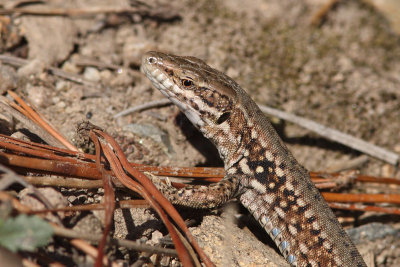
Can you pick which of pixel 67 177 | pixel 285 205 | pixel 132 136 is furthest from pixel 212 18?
pixel 67 177

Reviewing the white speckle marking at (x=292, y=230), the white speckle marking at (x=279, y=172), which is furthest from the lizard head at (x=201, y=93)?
the white speckle marking at (x=292, y=230)

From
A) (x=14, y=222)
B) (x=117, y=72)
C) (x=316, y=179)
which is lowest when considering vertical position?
(x=14, y=222)

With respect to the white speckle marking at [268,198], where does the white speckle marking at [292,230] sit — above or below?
below

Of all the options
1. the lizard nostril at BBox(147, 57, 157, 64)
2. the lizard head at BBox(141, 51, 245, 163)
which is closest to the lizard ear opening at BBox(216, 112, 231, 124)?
the lizard head at BBox(141, 51, 245, 163)

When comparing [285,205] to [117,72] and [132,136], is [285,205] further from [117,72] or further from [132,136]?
[117,72]

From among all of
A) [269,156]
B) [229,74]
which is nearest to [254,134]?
[269,156]

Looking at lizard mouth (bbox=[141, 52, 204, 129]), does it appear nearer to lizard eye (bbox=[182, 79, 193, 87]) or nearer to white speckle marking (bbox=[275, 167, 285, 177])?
lizard eye (bbox=[182, 79, 193, 87])

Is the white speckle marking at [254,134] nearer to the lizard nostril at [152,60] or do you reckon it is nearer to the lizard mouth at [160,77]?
the lizard mouth at [160,77]

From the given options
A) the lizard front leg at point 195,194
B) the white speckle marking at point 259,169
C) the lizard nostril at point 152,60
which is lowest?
the lizard front leg at point 195,194
